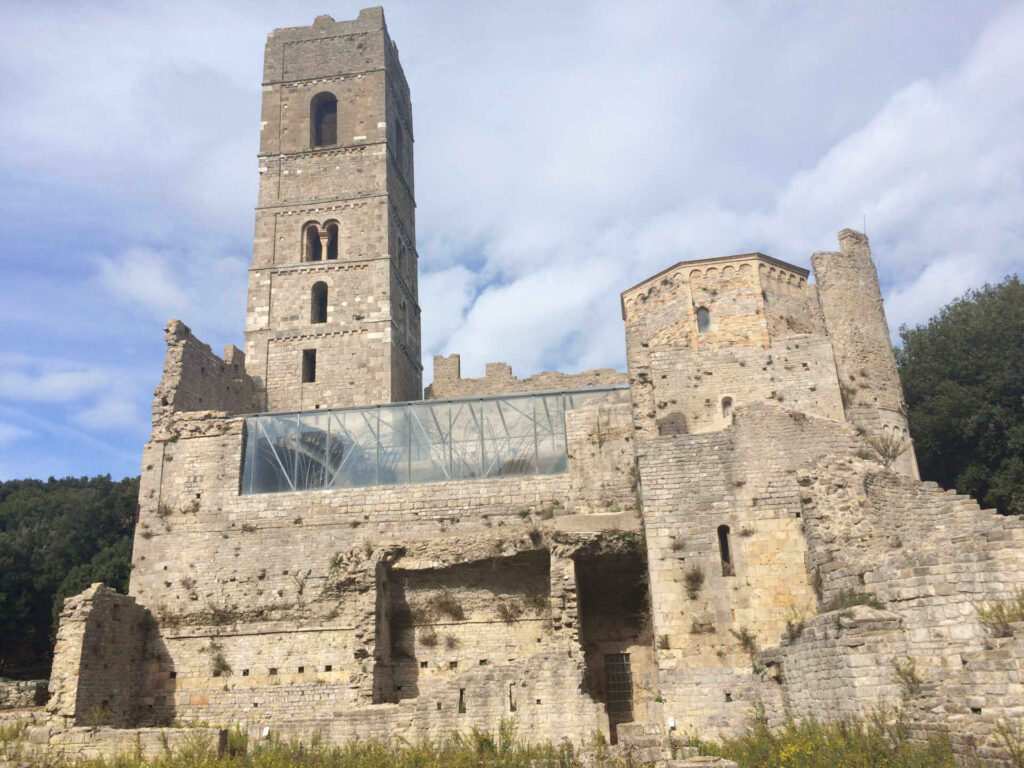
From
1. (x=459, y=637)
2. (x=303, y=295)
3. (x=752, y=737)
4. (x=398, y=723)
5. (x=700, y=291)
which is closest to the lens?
(x=752, y=737)

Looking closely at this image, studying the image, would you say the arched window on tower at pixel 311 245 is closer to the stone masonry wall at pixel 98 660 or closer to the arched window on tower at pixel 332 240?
the arched window on tower at pixel 332 240

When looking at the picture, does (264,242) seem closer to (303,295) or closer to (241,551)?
(303,295)

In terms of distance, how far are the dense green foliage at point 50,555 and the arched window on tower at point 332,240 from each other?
13317mm

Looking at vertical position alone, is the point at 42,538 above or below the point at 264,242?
below

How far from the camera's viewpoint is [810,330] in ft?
70.8

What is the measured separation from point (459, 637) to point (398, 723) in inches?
118

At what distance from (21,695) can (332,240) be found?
16.4 meters

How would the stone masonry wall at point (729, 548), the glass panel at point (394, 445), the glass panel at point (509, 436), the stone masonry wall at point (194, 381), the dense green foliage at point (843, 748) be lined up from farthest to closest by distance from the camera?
the stone masonry wall at point (194, 381) < the glass panel at point (394, 445) < the glass panel at point (509, 436) < the stone masonry wall at point (729, 548) < the dense green foliage at point (843, 748)

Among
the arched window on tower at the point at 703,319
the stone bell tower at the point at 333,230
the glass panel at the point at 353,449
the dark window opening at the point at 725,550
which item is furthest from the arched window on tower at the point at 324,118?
the dark window opening at the point at 725,550

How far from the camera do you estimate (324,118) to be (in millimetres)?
32250

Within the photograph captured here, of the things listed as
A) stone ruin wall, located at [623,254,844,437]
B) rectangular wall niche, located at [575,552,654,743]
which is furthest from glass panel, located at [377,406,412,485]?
stone ruin wall, located at [623,254,844,437]

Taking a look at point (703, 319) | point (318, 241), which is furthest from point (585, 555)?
point (318, 241)

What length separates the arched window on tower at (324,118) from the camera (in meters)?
31.5

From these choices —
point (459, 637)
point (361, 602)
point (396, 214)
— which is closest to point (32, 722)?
point (361, 602)
